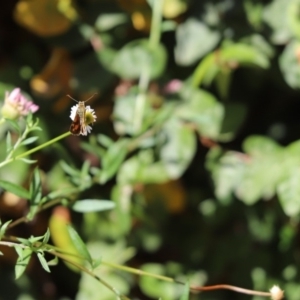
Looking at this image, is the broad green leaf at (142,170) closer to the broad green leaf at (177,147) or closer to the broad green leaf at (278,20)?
the broad green leaf at (177,147)

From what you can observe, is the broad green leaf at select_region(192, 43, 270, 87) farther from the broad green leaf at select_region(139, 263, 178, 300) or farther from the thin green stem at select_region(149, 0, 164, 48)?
the broad green leaf at select_region(139, 263, 178, 300)

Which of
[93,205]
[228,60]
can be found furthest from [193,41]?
[93,205]

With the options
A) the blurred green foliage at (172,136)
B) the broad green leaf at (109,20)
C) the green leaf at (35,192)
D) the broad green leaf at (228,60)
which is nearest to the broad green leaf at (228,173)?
the blurred green foliage at (172,136)

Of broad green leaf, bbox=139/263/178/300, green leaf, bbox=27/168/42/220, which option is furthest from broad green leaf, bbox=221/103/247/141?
green leaf, bbox=27/168/42/220

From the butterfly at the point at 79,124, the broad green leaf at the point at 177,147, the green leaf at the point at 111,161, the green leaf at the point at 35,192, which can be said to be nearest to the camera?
the butterfly at the point at 79,124

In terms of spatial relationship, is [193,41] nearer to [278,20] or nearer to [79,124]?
[278,20]

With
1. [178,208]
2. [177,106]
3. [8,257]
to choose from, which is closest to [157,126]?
[177,106]
